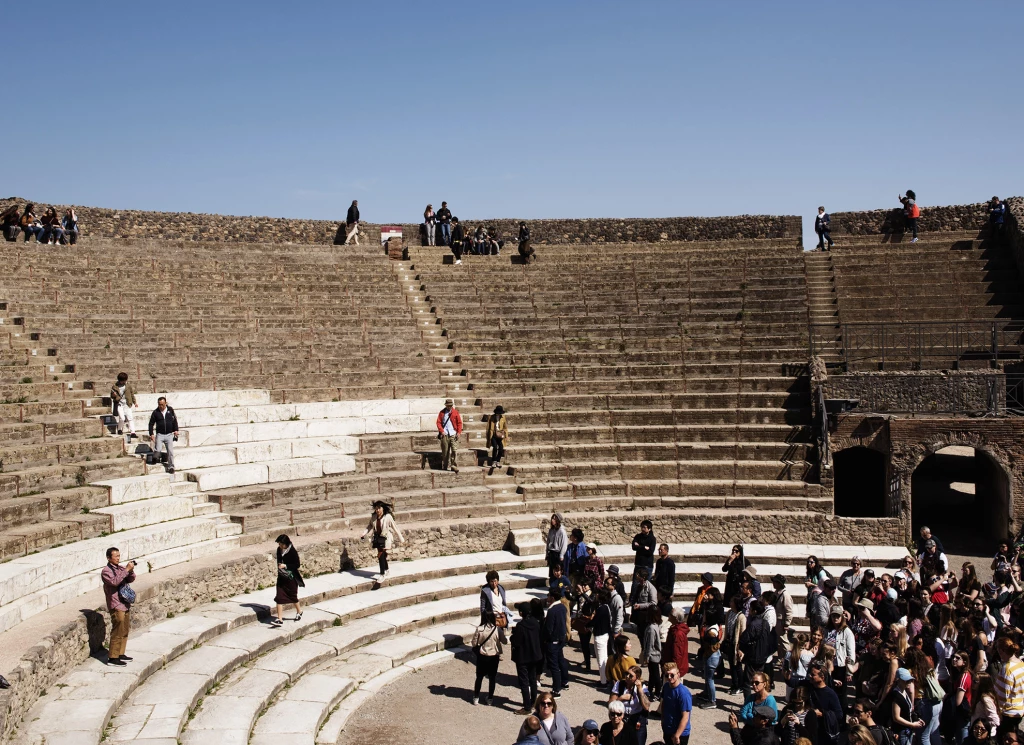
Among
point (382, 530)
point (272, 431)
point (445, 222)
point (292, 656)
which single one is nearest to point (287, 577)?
point (292, 656)

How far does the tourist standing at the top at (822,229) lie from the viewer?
2803 centimetres

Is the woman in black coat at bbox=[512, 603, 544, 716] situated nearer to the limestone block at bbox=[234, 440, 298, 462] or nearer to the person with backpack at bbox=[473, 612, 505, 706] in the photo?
the person with backpack at bbox=[473, 612, 505, 706]

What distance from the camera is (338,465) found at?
18125 millimetres

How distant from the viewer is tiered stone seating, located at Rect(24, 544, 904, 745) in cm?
1012

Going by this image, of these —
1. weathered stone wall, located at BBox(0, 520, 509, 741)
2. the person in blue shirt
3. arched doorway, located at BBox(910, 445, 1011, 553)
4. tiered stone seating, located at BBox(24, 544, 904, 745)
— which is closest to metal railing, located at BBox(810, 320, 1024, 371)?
arched doorway, located at BBox(910, 445, 1011, 553)

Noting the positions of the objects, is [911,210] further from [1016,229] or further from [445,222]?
[445,222]

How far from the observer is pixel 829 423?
19.6 metres

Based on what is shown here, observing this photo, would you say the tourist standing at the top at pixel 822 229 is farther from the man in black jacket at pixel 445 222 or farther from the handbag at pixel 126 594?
the handbag at pixel 126 594

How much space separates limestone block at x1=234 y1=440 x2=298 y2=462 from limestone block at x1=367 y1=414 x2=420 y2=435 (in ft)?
6.26

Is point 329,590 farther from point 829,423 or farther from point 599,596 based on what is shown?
point 829,423

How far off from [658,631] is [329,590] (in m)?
5.56

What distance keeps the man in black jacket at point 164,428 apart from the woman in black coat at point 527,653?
24.9 feet

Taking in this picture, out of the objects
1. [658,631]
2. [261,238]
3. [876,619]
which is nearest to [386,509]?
[658,631]

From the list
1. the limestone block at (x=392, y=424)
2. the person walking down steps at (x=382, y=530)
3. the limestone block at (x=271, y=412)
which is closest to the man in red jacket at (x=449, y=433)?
the limestone block at (x=392, y=424)
